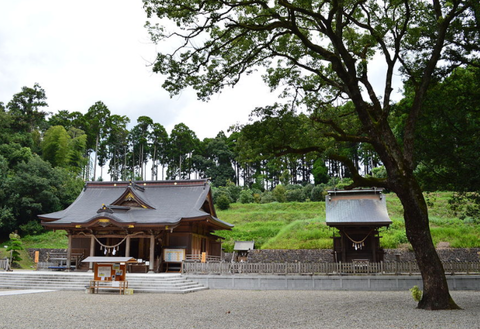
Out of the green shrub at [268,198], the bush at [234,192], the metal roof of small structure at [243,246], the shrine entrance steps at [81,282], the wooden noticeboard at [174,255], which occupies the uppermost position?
the bush at [234,192]

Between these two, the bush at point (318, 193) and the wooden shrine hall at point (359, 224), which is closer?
the wooden shrine hall at point (359, 224)

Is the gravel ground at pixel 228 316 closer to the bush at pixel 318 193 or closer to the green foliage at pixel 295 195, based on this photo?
the bush at pixel 318 193

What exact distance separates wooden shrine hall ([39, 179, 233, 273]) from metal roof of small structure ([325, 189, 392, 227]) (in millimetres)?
7952

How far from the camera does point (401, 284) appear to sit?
18.3 metres

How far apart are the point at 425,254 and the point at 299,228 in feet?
84.6

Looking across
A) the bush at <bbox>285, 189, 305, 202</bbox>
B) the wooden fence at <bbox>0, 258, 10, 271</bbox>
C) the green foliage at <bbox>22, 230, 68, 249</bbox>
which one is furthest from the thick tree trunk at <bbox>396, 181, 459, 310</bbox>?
the bush at <bbox>285, 189, 305, 202</bbox>

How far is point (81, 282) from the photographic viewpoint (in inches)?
741

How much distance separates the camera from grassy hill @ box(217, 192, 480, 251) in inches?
1185

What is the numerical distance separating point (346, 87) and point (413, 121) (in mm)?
2435

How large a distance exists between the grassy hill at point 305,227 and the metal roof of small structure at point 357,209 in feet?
10.6

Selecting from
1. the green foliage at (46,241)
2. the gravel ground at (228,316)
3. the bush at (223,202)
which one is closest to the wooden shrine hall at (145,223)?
the gravel ground at (228,316)

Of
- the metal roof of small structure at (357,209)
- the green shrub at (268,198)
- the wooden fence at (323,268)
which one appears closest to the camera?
the wooden fence at (323,268)

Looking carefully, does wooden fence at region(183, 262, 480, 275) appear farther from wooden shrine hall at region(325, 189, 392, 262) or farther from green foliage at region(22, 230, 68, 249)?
green foliage at region(22, 230, 68, 249)

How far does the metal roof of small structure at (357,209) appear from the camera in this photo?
21.8m
